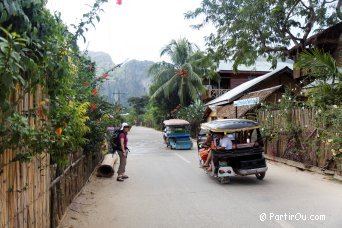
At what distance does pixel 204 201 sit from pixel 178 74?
31.9m

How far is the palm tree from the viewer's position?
3888cm

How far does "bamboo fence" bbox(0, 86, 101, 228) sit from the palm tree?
32.3m

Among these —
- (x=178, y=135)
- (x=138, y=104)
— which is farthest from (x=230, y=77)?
(x=138, y=104)

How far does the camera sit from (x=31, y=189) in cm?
445

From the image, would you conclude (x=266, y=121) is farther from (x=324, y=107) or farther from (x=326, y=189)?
(x=326, y=189)

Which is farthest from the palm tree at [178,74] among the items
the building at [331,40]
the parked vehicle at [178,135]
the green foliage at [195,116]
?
the building at [331,40]

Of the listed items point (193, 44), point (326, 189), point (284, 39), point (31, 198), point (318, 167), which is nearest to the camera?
point (31, 198)

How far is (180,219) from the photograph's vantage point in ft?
21.6

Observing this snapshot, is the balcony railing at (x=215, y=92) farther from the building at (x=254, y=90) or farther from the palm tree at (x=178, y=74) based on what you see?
the building at (x=254, y=90)

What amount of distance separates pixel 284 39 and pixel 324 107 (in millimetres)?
8989

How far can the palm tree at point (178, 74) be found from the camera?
38.9 m

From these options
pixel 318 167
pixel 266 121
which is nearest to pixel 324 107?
pixel 318 167

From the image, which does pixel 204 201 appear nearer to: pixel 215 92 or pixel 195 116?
pixel 195 116

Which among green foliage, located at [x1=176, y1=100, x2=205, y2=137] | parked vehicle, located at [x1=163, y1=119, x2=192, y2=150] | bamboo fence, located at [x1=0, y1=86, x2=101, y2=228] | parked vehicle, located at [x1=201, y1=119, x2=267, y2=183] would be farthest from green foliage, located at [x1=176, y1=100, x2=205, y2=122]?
bamboo fence, located at [x1=0, y1=86, x2=101, y2=228]
